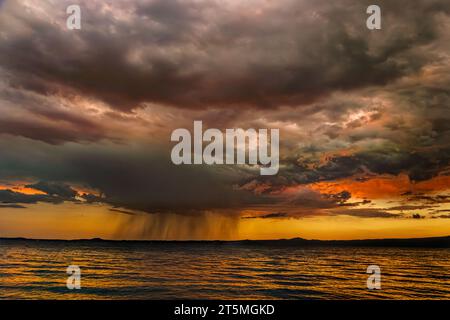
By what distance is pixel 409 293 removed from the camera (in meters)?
29.9

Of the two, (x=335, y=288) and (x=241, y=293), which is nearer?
(x=241, y=293)

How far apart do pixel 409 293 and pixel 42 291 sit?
96.9 feet

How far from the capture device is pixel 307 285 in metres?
33.9
